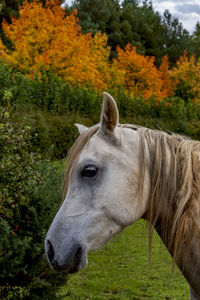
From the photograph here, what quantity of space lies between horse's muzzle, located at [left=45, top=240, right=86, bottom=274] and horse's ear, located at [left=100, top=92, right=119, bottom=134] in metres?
0.62

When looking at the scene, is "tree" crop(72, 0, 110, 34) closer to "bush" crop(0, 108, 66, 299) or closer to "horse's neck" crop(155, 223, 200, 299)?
"bush" crop(0, 108, 66, 299)

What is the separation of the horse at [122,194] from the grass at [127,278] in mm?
2206

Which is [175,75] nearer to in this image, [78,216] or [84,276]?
[84,276]

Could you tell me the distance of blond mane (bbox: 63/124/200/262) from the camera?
1.68 m

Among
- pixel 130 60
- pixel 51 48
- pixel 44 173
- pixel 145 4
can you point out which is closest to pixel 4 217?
pixel 44 173

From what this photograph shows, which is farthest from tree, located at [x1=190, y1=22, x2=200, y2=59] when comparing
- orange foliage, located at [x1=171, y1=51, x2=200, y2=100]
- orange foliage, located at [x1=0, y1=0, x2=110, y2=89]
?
orange foliage, located at [x1=0, y1=0, x2=110, y2=89]

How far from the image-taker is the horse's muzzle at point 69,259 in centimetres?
159

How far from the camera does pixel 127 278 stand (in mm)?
5004

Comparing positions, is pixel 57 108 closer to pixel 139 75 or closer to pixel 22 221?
pixel 22 221

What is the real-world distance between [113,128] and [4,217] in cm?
167

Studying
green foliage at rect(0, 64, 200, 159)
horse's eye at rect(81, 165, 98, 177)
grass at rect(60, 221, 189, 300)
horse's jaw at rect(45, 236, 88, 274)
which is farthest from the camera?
green foliage at rect(0, 64, 200, 159)

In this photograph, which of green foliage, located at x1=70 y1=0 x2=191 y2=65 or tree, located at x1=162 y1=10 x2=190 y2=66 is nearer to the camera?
green foliage, located at x1=70 y1=0 x2=191 y2=65

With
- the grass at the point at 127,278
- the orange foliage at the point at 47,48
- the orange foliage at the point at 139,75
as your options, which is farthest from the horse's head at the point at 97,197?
the orange foliage at the point at 139,75

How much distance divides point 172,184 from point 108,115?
0.50m
